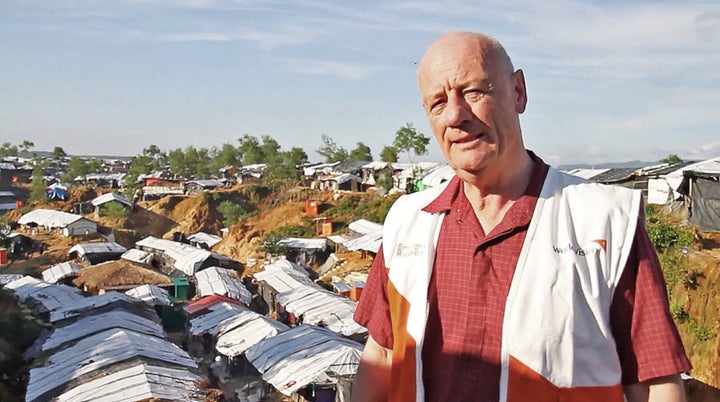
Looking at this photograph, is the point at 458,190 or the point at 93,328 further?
the point at 93,328

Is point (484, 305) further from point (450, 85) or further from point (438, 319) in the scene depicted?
point (450, 85)

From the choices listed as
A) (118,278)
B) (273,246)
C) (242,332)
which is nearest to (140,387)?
(242,332)

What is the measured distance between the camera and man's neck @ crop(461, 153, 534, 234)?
1.74 metres

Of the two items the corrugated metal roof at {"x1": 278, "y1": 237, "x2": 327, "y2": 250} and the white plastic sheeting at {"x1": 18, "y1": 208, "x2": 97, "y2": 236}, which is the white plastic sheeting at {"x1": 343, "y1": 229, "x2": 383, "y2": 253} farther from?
the white plastic sheeting at {"x1": 18, "y1": 208, "x2": 97, "y2": 236}

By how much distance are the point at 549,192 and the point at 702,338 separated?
959 centimetres

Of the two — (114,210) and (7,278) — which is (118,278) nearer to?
(7,278)

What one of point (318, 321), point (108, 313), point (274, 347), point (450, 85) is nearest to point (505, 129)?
point (450, 85)

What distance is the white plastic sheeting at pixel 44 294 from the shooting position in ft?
60.7

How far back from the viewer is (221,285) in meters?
21.4

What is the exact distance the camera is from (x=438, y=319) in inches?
70.2

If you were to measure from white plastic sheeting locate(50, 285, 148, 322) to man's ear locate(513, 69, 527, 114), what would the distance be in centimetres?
1735

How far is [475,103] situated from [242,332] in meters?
14.0

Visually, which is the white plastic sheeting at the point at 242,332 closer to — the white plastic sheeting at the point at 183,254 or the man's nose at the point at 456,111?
the white plastic sheeting at the point at 183,254

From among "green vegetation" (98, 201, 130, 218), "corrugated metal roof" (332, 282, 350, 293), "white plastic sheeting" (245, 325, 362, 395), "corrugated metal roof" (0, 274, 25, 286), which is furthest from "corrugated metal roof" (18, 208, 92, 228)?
"white plastic sheeting" (245, 325, 362, 395)
